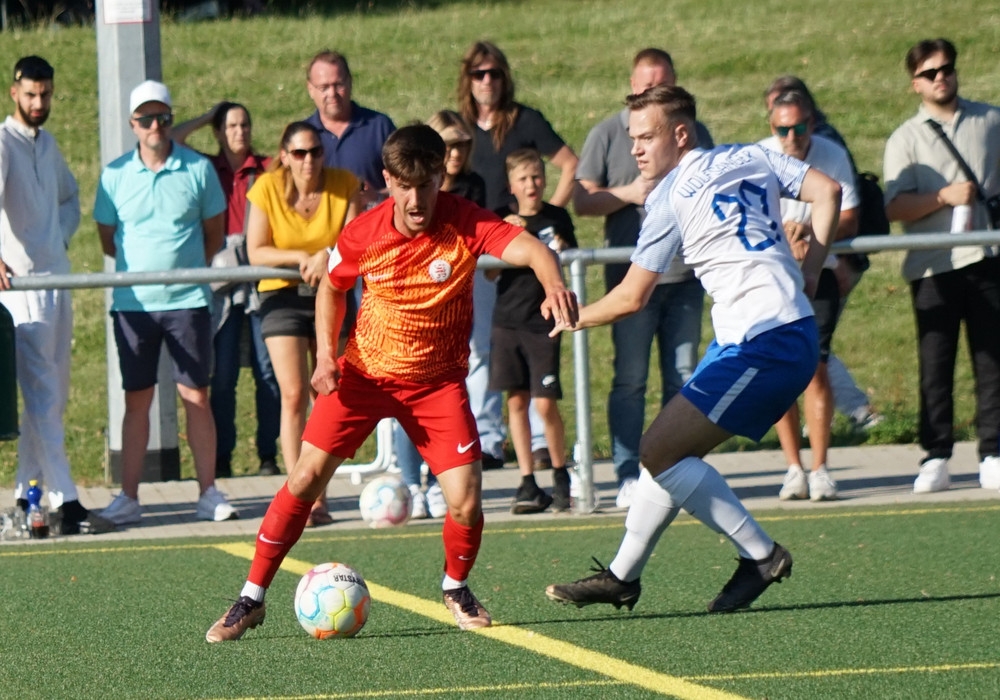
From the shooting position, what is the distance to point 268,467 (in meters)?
11.4

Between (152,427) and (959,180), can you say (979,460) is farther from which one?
(152,427)

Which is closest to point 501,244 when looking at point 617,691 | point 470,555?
point 470,555

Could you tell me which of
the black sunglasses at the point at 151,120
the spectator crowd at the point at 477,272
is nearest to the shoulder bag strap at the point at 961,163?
the spectator crowd at the point at 477,272

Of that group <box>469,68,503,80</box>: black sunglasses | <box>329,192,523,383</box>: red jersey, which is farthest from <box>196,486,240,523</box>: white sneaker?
<box>329,192,523,383</box>: red jersey

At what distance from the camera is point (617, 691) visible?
5.22 m

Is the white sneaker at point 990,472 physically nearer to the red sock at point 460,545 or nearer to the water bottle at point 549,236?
the water bottle at point 549,236

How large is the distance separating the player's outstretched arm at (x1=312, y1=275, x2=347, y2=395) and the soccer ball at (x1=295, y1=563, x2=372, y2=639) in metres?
0.67

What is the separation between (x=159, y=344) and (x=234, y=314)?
2.25m

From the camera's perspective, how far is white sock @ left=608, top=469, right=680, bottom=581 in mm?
6480

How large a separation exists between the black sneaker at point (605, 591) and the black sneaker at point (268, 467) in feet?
16.7

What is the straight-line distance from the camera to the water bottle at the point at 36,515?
9.11 meters

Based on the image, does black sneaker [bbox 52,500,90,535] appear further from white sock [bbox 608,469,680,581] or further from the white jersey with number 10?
the white jersey with number 10

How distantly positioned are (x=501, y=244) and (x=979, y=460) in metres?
4.78

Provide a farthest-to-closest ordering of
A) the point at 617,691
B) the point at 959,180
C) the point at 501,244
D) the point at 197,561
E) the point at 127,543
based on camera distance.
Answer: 1. the point at 959,180
2. the point at 127,543
3. the point at 197,561
4. the point at 501,244
5. the point at 617,691
